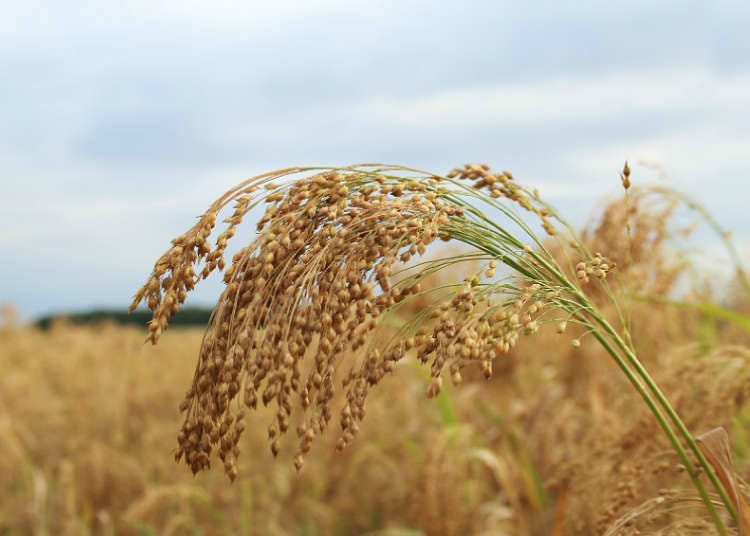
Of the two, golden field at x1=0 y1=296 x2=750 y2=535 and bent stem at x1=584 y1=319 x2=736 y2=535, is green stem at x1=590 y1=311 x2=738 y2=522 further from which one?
golden field at x1=0 y1=296 x2=750 y2=535

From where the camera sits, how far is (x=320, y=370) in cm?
140

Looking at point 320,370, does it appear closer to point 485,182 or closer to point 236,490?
point 485,182

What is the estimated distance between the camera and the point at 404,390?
22.5 feet

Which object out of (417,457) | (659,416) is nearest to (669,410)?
(659,416)

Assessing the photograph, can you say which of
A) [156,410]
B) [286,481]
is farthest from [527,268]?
[156,410]

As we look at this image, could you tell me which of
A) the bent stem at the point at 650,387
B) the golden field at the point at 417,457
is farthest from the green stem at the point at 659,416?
the golden field at the point at 417,457

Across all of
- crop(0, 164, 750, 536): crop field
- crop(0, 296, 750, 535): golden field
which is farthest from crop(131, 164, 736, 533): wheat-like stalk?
crop(0, 296, 750, 535): golden field

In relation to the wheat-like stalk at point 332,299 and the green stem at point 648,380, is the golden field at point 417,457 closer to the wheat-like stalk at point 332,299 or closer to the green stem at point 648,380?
the green stem at point 648,380

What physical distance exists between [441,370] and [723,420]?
1.52 metres

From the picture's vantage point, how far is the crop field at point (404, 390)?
1410mm

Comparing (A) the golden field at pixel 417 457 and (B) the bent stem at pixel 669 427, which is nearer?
(B) the bent stem at pixel 669 427

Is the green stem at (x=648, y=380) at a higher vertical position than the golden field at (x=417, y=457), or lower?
higher

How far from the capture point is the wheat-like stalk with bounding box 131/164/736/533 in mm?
1375

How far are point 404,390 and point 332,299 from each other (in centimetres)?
558
